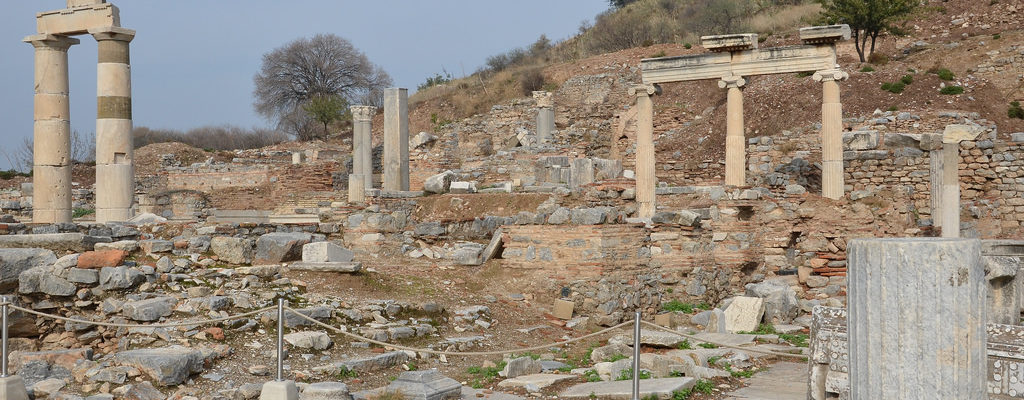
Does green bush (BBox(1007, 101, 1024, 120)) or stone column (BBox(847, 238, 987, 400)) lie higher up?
green bush (BBox(1007, 101, 1024, 120))

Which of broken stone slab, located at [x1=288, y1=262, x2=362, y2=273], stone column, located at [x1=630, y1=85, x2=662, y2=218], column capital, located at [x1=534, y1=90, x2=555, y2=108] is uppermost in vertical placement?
column capital, located at [x1=534, y1=90, x2=555, y2=108]

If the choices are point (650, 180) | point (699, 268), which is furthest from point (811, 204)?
point (650, 180)

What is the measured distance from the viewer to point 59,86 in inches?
715

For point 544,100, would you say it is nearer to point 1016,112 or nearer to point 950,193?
point 1016,112

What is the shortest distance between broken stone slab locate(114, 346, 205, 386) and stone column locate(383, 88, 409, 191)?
19.5 metres

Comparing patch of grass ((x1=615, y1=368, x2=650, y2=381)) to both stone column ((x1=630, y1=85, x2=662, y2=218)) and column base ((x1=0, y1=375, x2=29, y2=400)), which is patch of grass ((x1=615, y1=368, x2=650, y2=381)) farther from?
stone column ((x1=630, y1=85, x2=662, y2=218))

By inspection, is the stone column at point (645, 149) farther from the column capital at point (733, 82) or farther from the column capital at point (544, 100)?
the column capital at point (544, 100)

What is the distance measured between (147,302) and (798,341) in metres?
6.82

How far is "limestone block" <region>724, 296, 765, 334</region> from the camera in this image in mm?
11383

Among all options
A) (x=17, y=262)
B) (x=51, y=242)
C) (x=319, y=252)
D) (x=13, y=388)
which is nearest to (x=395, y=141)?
(x=319, y=252)

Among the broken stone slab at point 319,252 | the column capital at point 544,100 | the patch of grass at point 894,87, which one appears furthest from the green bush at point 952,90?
the broken stone slab at point 319,252

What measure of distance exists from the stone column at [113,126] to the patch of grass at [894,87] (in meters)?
21.8

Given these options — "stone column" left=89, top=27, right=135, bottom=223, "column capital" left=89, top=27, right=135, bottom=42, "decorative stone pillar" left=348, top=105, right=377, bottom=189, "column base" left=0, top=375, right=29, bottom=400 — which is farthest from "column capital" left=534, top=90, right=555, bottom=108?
"column base" left=0, top=375, right=29, bottom=400

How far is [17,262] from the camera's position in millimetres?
9570
